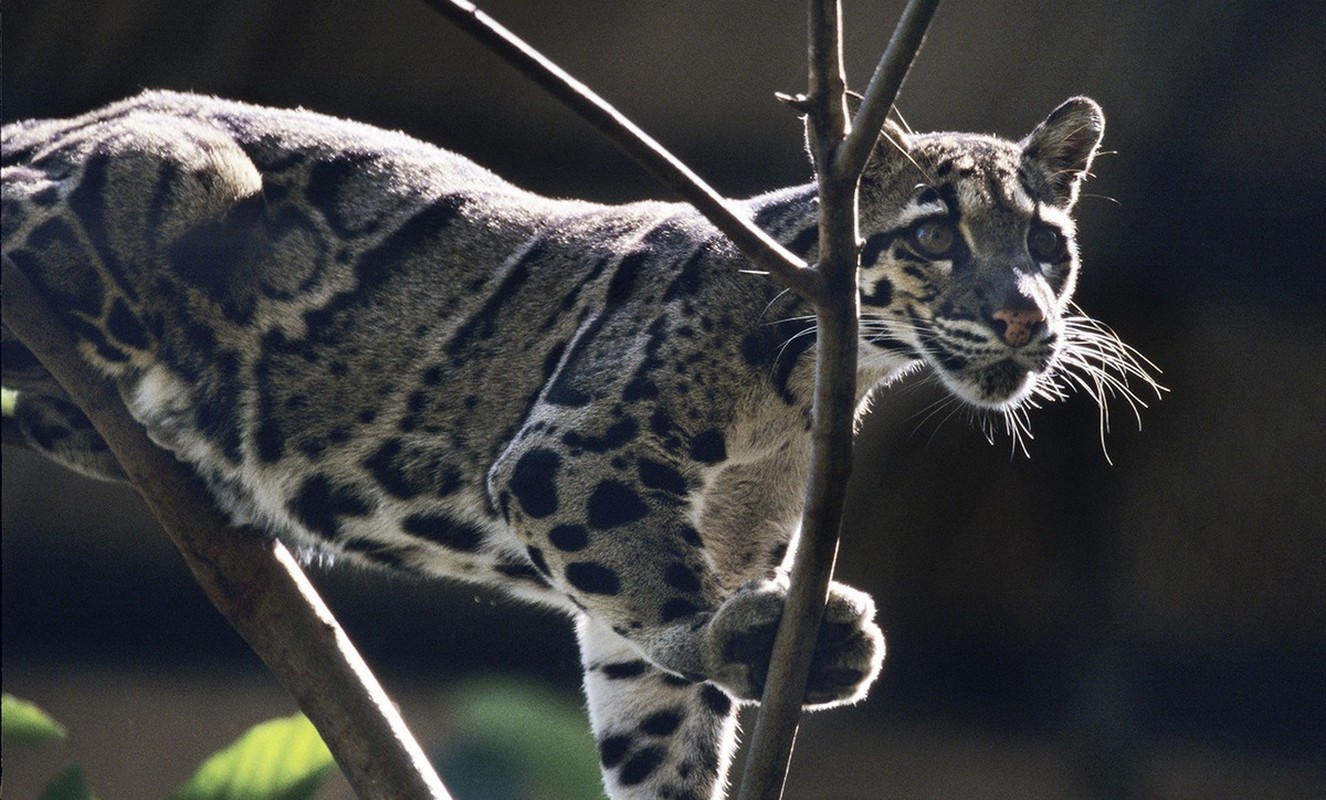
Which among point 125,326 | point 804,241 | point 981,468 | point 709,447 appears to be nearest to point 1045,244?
point 804,241

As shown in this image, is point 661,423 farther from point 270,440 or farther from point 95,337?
point 95,337

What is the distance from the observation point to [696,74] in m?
6.16

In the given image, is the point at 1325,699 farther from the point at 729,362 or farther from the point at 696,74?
the point at 729,362

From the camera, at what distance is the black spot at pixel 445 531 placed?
3.54 meters

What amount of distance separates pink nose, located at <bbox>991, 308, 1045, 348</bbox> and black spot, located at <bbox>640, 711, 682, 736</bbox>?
1.32m

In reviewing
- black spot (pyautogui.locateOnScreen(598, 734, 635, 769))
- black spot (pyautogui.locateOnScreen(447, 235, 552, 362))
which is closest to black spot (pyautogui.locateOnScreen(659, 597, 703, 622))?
black spot (pyautogui.locateOnScreen(598, 734, 635, 769))

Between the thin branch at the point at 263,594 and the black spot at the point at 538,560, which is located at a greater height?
the black spot at the point at 538,560

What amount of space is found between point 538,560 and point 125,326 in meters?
1.27

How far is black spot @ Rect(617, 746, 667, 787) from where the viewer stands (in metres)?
3.63

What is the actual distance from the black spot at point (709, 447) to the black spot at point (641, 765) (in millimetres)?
859

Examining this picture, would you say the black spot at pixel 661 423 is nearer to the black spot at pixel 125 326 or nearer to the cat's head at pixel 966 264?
the cat's head at pixel 966 264

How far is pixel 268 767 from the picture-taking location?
3654mm

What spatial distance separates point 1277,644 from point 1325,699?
0.31 m

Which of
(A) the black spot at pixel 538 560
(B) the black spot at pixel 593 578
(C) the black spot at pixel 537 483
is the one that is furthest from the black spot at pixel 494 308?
(B) the black spot at pixel 593 578
